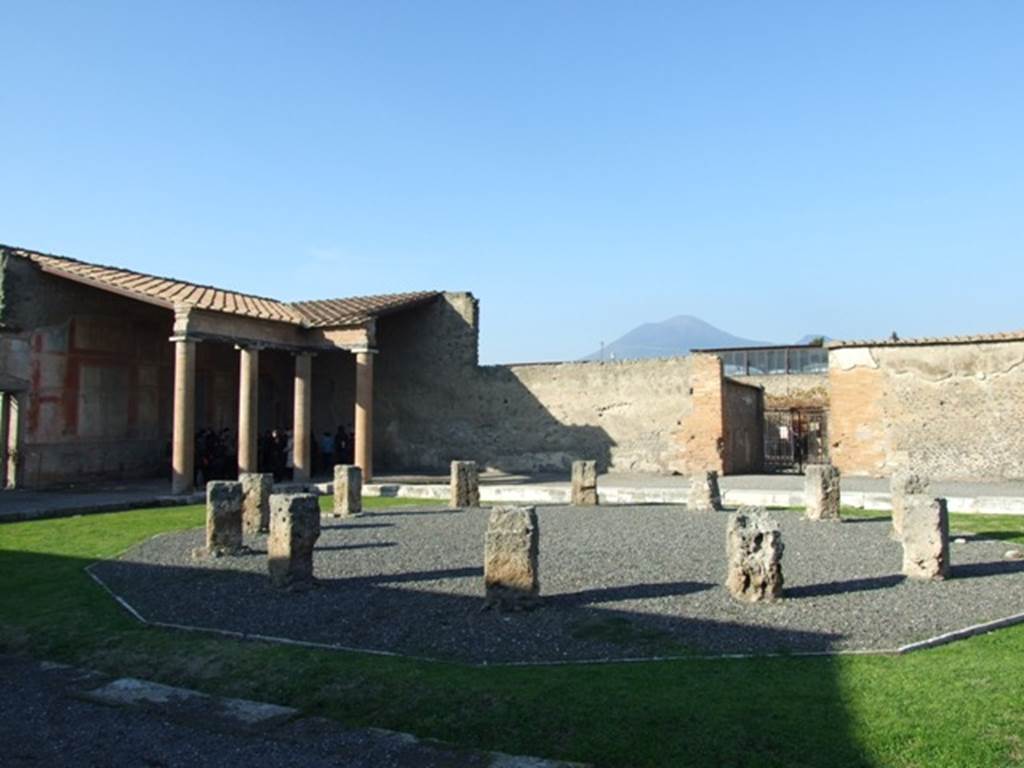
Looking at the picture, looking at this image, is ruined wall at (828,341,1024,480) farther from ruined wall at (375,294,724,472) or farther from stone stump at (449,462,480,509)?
stone stump at (449,462,480,509)

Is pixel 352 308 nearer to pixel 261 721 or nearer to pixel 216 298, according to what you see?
pixel 216 298

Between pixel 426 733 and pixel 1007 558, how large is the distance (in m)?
7.29

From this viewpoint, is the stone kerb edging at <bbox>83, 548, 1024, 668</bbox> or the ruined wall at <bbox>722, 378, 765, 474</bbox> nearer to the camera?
the stone kerb edging at <bbox>83, 548, 1024, 668</bbox>

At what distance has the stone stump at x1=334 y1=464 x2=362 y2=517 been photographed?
13094mm

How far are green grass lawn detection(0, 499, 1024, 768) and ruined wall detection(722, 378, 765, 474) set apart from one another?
47.5 feet

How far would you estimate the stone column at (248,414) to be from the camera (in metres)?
16.8

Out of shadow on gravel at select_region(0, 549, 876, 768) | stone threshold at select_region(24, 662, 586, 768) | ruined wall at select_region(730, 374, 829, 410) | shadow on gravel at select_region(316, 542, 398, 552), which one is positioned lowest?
stone threshold at select_region(24, 662, 586, 768)

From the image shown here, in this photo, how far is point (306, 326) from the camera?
61.2ft

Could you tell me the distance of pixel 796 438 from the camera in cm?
2408

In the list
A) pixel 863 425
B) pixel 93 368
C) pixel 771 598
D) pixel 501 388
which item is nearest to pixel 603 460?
pixel 501 388

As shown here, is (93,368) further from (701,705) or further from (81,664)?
(701,705)

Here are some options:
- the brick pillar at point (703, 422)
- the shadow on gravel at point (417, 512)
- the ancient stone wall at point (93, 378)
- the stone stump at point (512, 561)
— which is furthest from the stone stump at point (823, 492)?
the ancient stone wall at point (93, 378)

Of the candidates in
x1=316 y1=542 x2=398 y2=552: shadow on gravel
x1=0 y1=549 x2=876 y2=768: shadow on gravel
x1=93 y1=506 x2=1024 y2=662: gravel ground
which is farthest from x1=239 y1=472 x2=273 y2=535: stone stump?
x1=0 y1=549 x2=876 y2=768: shadow on gravel

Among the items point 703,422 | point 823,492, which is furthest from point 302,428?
point 823,492
